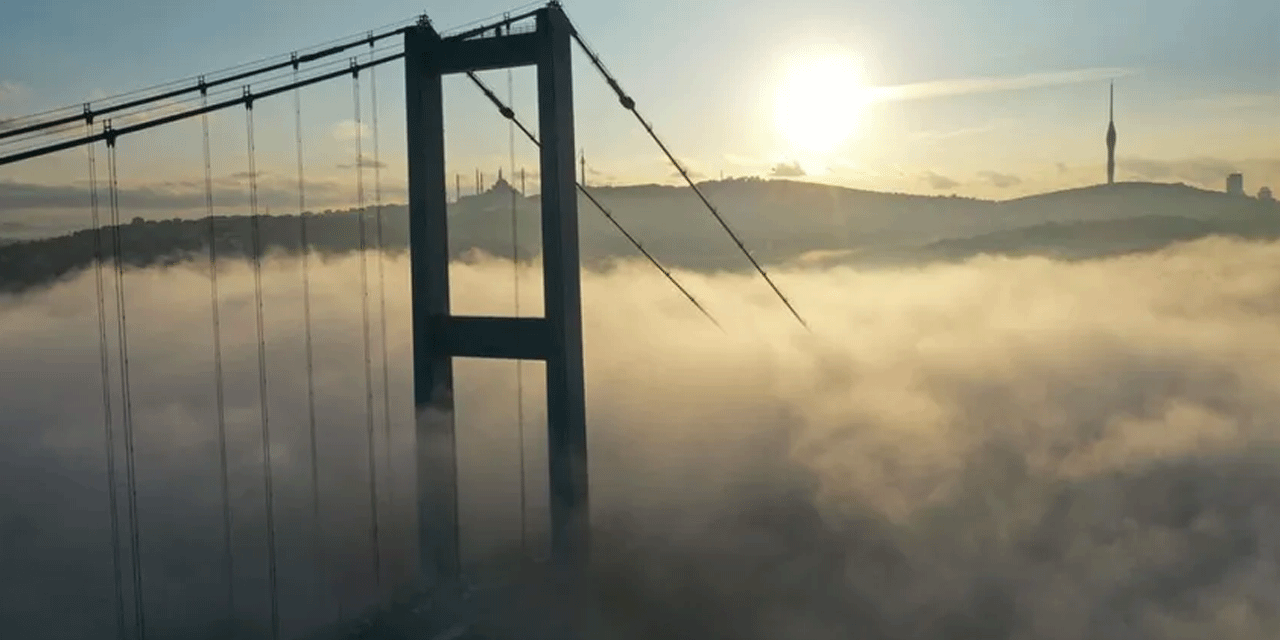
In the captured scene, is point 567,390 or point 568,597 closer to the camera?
point 567,390

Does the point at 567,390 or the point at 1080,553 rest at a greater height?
the point at 567,390

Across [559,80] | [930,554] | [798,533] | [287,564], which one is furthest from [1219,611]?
[559,80]

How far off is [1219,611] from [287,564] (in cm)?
5023

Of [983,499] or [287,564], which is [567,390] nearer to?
[287,564]

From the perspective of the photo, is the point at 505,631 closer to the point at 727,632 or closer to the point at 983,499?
the point at 727,632

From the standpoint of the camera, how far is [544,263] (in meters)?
19.6

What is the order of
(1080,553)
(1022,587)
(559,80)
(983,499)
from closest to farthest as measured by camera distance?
(559,80)
(1022,587)
(1080,553)
(983,499)

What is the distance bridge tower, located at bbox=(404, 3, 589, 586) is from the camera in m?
19.5

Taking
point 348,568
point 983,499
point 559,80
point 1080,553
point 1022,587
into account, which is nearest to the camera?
point 559,80

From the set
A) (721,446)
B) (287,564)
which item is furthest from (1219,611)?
(287,564)

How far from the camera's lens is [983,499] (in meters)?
71.9

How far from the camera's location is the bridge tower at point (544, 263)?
19.5 meters

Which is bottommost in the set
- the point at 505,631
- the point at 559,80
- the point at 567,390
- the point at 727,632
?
the point at 727,632

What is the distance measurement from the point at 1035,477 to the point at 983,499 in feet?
29.7
